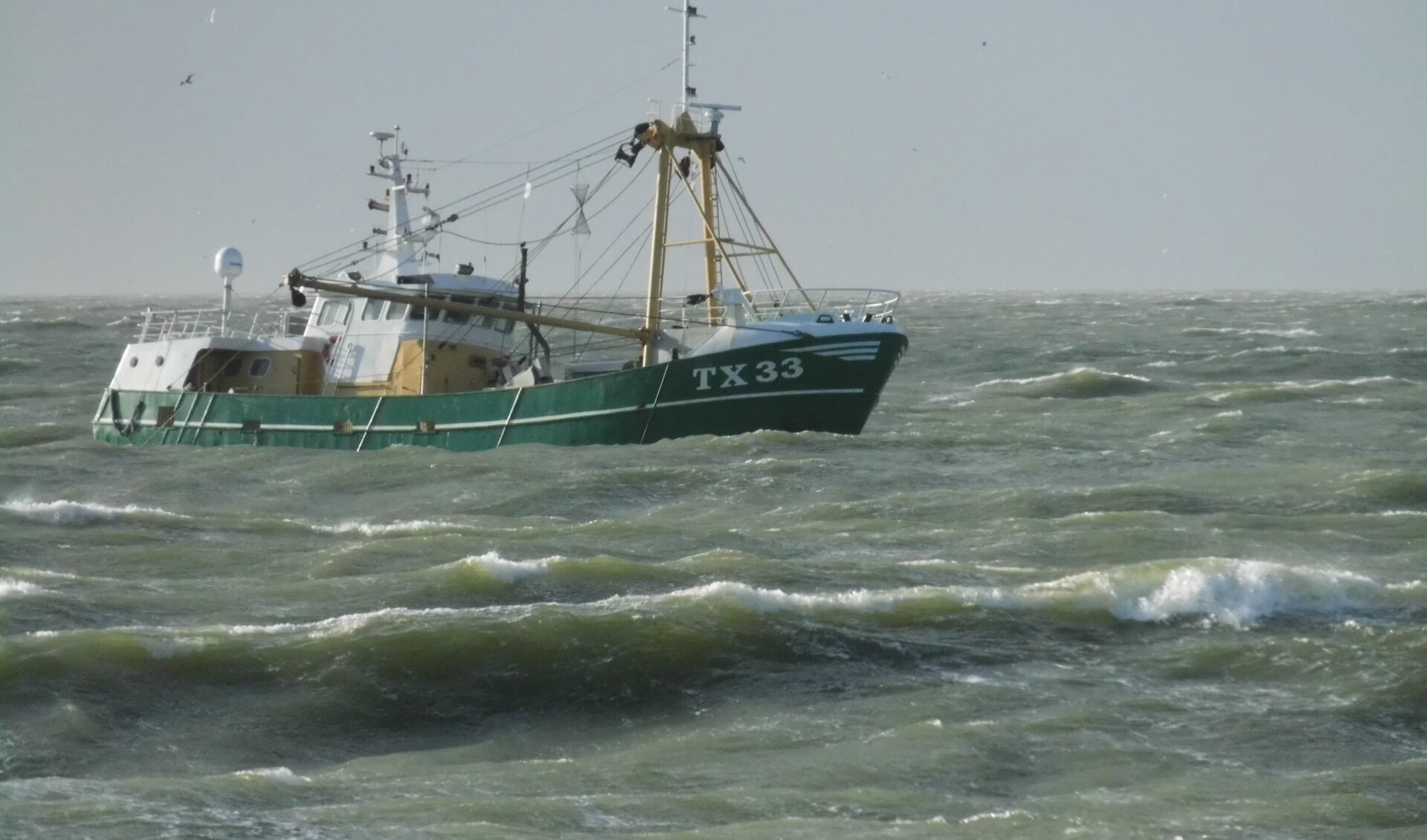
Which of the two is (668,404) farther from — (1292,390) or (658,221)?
(1292,390)

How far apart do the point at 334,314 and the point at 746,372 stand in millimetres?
10096

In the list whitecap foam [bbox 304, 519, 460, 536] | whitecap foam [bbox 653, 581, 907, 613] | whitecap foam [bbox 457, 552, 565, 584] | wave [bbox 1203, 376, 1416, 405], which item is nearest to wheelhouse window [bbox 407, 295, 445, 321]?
whitecap foam [bbox 304, 519, 460, 536]

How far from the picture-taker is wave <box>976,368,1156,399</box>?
138 feet

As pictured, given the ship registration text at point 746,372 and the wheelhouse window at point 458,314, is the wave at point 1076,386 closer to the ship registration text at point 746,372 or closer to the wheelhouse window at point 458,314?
the ship registration text at point 746,372

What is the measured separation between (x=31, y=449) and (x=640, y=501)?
14597mm

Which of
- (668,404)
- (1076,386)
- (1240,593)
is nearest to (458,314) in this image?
(668,404)

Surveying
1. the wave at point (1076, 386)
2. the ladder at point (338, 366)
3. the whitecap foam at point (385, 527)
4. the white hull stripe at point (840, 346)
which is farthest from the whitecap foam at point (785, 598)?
the wave at point (1076, 386)

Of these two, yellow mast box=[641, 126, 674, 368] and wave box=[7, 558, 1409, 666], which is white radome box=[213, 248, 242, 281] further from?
wave box=[7, 558, 1409, 666]

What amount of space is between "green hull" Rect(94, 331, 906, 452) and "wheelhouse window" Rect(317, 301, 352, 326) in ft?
12.1

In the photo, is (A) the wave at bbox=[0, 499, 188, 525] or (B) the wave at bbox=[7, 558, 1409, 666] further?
(A) the wave at bbox=[0, 499, 188, 525]

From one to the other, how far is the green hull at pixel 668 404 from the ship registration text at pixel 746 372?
1 cm

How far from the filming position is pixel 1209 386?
1703 inches

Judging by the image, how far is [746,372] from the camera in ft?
Answer: 94.8

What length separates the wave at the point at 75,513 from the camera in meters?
21.3
